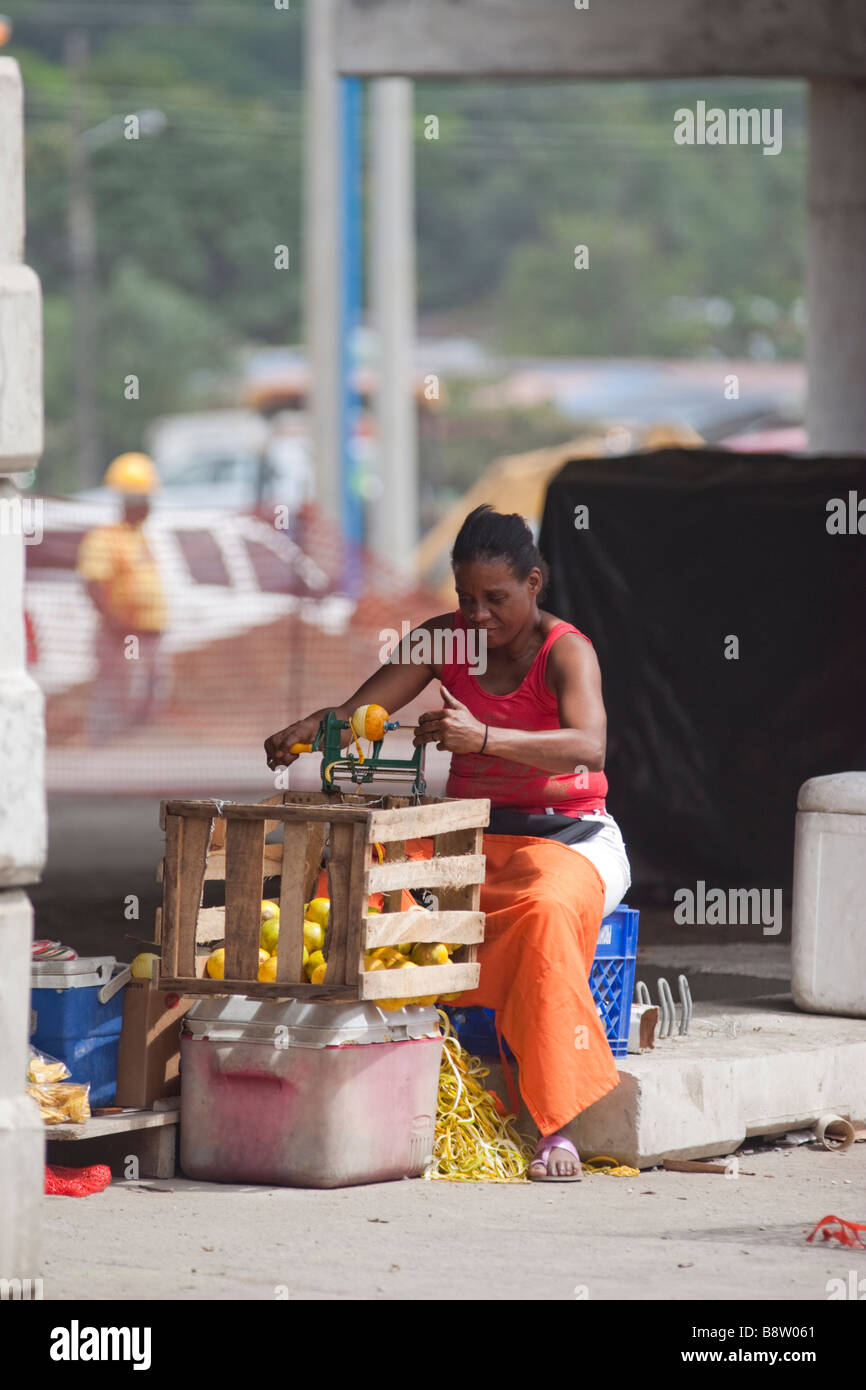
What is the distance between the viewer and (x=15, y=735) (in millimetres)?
4578

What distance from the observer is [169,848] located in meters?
5.90

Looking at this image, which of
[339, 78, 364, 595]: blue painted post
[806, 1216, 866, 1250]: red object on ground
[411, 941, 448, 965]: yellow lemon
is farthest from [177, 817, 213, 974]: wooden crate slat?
[339, 78, 364, 595]: blue painted post

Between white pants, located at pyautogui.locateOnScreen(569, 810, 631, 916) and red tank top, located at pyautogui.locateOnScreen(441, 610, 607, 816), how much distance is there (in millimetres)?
77

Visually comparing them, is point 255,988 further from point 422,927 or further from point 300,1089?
point 422,927

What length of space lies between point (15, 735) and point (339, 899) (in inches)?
52.3

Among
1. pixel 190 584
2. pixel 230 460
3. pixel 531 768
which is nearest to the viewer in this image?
pixel 531 768

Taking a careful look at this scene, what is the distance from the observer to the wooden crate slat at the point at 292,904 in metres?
5.69

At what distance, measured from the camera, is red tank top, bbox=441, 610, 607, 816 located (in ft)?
21.4

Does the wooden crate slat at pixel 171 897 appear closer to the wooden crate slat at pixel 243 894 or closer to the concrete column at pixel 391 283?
the wooden crate slat at pixel 243 894

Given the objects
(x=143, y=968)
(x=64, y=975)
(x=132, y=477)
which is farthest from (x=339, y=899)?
(x=132, y=477)

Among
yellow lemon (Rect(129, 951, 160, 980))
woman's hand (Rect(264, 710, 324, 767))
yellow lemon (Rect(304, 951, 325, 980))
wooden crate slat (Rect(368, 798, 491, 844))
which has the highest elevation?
woman's hand (Rect(264, 710, 324, 767))

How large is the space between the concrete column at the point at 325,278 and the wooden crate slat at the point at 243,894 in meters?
20.7

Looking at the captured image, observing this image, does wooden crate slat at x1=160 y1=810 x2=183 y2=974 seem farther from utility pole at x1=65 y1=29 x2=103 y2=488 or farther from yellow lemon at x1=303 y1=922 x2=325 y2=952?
utility pole at x1=65 y1=29 x2=103 y2=488

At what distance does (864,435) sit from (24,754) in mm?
9110
